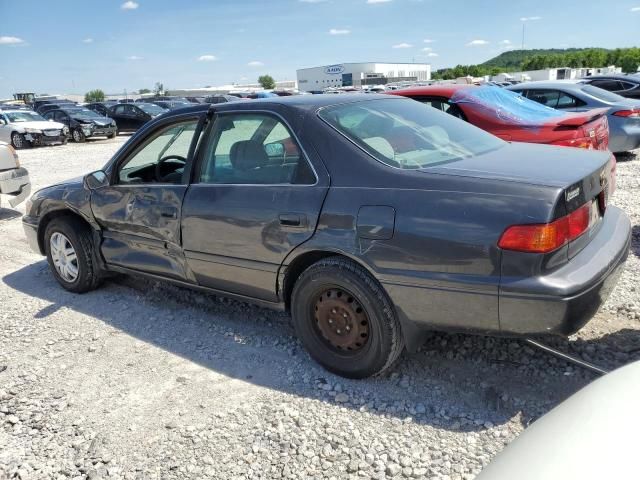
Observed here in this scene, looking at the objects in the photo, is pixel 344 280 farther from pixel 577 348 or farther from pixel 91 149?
pixel 91 149

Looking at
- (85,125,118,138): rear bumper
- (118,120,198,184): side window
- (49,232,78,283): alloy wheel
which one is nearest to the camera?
(118,120,198,184): side window

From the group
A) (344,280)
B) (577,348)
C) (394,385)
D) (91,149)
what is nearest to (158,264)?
(344,280)

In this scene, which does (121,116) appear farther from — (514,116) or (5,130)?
(514,116)

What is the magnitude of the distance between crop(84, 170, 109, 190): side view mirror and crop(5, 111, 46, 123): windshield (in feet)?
59.1

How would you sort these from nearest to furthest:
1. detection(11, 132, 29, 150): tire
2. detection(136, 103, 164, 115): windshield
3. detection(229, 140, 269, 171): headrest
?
detection(229, 140, 269, 171): headrest < detection(11, 132, 29, 150): tire < detection(136, 103, 164, 115): windshield

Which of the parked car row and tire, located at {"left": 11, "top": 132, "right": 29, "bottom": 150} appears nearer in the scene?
the parked car row

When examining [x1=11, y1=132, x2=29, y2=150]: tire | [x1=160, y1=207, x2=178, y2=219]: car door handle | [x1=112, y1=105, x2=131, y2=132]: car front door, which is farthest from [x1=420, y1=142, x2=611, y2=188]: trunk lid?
[x1=112, y1=105, x2=131, y2=132]: car front door

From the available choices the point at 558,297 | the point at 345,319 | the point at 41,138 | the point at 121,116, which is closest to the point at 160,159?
the point at 345,319

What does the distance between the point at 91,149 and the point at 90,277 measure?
15275mm

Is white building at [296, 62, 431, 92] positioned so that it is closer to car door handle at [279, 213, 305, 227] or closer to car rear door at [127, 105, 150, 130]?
car rear door at [127, 105, 150, 130]

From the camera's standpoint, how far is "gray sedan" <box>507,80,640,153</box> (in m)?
9.01

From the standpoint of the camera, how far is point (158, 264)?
3947 millimetres

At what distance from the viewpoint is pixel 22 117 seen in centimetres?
1980

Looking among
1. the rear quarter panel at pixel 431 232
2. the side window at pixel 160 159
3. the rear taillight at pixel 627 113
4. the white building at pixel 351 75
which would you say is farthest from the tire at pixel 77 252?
the white building at pixel 351 75
